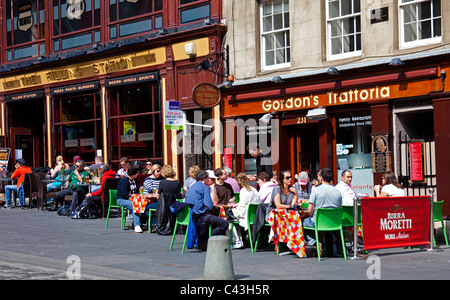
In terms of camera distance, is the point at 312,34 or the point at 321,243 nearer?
the point at 321,243

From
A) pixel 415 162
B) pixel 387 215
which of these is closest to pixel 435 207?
pixel 387 215

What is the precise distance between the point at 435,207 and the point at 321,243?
252 centimetres

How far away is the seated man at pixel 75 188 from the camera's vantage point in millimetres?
18875

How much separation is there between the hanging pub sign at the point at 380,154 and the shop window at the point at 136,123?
7.80 meters

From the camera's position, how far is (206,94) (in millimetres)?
20094

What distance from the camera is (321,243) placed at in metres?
11.9

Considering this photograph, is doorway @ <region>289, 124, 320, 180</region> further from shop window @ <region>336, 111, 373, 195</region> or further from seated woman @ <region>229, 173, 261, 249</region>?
seated woman @ <region>229, 173, 261, 249</region>

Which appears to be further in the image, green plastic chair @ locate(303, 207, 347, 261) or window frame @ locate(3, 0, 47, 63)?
window frame @ locate(3, 0, 47, 63)

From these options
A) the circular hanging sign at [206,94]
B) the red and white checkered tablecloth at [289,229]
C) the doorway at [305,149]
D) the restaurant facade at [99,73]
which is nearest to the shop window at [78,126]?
the restaurant facade at [99,73]

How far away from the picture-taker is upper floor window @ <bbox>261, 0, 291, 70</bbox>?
19.4 meters

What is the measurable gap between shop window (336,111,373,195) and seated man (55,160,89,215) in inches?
272

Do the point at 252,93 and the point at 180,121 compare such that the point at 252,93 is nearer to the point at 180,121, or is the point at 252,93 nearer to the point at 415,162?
the point at 180,121

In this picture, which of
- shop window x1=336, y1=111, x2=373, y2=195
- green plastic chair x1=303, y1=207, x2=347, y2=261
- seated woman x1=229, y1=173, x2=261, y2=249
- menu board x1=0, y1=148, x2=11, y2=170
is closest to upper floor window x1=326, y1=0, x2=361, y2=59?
shop window x1=336, y1=111, x2=373, y2=195

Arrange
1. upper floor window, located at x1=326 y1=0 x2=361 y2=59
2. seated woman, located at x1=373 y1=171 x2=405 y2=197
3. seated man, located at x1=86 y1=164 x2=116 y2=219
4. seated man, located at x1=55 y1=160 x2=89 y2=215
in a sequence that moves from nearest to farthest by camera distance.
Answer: seated woman, located at x1=373 y1=171 x2=405 y2=197 → upper floor window, located at x1=326 y1=0 x2=361 y2=59 → seated man, located at x1=86 y1=164 x2=116 y2=219 → seated man, located at x1=55 y1=160 x2=89 y2=215
